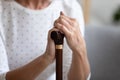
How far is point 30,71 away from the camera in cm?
99

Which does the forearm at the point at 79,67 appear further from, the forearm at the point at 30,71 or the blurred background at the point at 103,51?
the blurred background at the point at 103,51

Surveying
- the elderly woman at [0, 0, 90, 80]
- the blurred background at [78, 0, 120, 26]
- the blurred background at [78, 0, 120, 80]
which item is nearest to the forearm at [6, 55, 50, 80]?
the elderly woman at [0, 0, 90, 80]

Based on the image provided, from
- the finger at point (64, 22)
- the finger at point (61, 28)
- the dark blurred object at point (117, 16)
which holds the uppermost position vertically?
the finger at point (64, 22)

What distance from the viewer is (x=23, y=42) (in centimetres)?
114

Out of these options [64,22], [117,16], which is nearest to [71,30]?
[64,22]

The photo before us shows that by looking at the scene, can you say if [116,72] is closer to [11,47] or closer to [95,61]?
[95,61]

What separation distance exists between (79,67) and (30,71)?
0.57ft

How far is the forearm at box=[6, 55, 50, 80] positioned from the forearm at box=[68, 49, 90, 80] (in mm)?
110

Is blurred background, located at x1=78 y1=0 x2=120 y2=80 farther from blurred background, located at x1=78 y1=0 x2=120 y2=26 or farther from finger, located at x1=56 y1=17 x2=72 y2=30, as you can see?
blurred background, located at x1=78 y1=0 x2=120 y2=26

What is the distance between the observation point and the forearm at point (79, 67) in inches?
39.7

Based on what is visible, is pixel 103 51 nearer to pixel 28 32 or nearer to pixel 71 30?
pixel 28 32

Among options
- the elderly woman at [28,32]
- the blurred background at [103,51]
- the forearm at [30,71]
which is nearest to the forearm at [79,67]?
the elderly woman at [28,32]

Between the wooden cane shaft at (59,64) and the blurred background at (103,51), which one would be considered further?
the blurred background at (103,51)

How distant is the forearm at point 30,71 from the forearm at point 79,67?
110 millimetres
